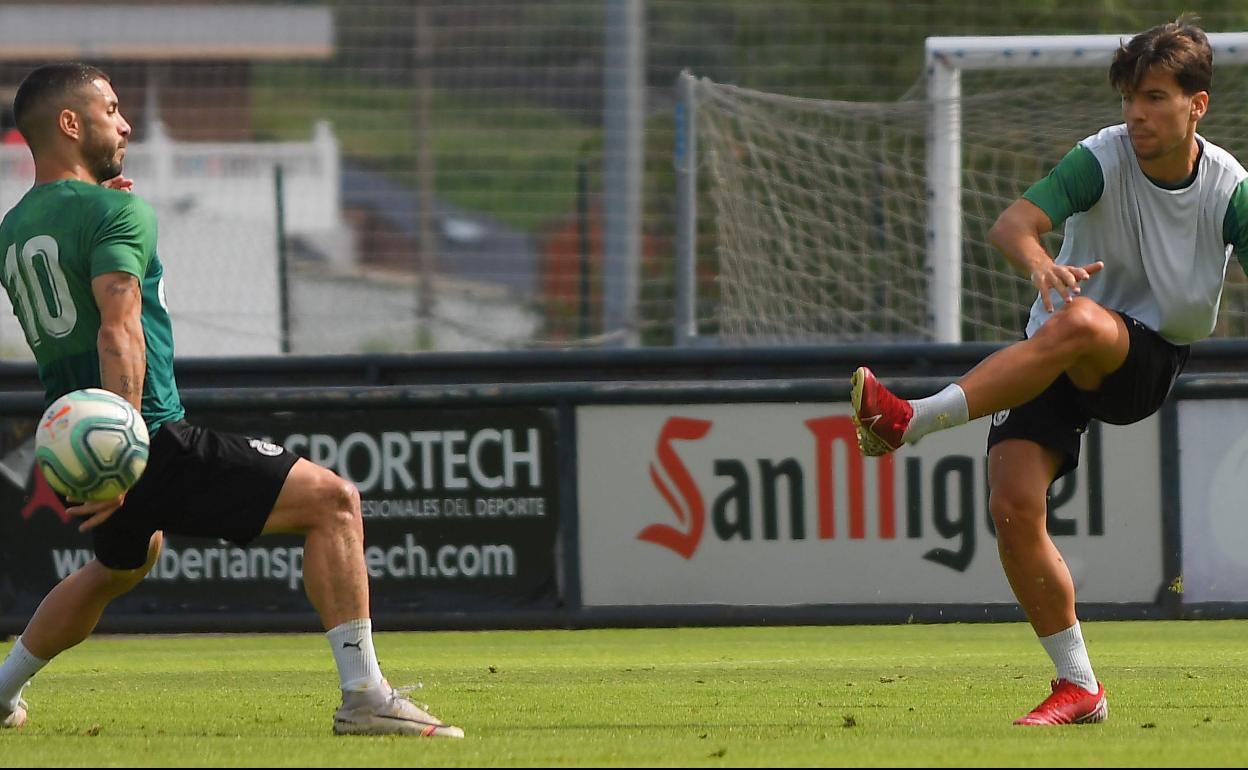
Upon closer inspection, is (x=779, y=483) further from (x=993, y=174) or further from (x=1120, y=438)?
(x=993, y=174)

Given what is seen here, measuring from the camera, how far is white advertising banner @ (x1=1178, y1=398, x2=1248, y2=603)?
10.1m

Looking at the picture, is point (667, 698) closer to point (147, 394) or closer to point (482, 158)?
point (147, 394)

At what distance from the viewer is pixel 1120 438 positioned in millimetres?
10188

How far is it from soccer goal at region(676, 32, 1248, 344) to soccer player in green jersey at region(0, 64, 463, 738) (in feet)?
25.0

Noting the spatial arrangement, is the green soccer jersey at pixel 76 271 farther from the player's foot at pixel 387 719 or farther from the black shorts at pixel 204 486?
the player's foot at pixel 387 719

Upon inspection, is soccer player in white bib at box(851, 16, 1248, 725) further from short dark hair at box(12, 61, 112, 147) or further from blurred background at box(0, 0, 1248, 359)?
blurred background at box(0, 0, 1248, 359)

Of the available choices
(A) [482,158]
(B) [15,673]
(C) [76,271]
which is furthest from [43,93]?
(A) [482,158]

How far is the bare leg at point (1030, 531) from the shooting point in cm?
630

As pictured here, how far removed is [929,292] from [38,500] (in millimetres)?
5639

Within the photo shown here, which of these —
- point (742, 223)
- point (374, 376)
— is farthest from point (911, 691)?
point (742, 223)

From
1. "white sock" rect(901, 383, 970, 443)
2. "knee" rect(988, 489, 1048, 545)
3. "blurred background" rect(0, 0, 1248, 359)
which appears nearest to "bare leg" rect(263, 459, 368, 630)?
"white sock" rect(901, 383, 970, 443)

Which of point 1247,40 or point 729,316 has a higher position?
point 1247,40

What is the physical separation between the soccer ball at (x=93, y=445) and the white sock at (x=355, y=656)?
2.51 feet

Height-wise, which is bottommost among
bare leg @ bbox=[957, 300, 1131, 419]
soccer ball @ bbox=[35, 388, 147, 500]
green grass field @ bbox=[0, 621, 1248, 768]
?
green grass field @ bbox=[0, 621, 1248, 768]
